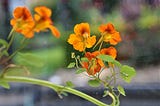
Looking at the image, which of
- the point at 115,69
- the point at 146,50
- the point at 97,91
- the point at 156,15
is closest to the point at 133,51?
the point at 146,50

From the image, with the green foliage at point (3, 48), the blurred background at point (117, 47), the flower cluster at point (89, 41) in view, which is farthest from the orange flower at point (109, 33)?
the blurred background at point (117, 47)

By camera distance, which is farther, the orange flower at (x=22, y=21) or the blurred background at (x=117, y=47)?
the blurred background at (x=117, y=47)

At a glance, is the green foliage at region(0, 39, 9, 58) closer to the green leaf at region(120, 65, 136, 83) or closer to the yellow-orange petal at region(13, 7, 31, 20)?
the yellow-orange petal at region(13, 7, 31, 20)

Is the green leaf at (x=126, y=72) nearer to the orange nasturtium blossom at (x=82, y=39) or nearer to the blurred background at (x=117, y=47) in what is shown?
the orange nasturtium blossom at (x=82, y=39)

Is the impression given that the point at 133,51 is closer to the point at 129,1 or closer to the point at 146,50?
the point at 146,50

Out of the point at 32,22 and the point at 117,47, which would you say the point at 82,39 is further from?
the point at 117,47

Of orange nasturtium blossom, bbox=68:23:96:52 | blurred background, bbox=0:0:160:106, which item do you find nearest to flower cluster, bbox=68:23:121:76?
orange nasturtium blossom, bbox=68:23:96:52
